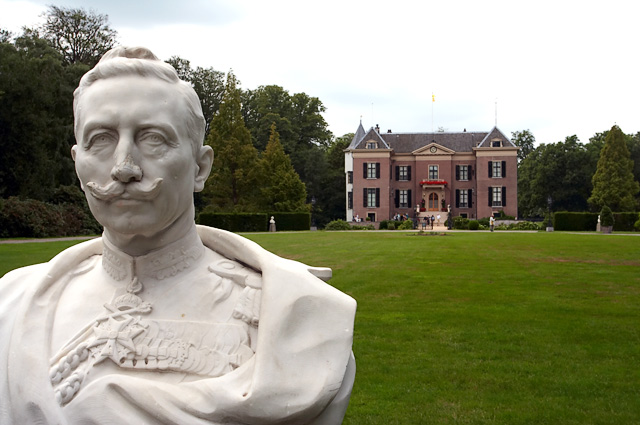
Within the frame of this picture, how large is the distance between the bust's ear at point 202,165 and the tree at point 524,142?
72.5m

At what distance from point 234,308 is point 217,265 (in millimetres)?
205

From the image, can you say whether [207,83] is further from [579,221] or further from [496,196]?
[579,221]

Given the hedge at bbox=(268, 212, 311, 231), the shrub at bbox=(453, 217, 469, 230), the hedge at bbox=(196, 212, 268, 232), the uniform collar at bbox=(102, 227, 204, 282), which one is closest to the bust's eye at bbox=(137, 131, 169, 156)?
the uniform collar at bbox=(102, 227, 204, 282)

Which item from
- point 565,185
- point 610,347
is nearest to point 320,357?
point 610,347

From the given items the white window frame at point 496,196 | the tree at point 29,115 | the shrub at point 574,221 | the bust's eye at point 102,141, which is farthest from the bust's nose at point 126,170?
the white window frame at point 496,196

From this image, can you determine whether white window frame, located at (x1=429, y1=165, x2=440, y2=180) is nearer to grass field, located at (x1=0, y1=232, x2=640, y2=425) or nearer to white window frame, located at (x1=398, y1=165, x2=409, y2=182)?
white window frame, located at (x1=398, y1=165, x2=409, y2=182)

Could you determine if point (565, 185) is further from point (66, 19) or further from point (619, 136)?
point (66, 19)

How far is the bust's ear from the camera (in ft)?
7.05

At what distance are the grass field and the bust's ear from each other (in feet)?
11.8

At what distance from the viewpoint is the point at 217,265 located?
2.18 m

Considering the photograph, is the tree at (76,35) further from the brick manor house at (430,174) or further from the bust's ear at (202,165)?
→ the bust's ear at (202,165)

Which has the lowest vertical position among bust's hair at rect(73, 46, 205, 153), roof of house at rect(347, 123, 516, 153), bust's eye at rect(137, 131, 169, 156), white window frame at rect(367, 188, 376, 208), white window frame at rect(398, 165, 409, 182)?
bust's eye at rect(137, 131, 169, 156)

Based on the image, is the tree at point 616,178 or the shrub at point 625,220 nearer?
the shrub at point 625,220

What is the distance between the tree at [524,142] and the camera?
7100 cm
